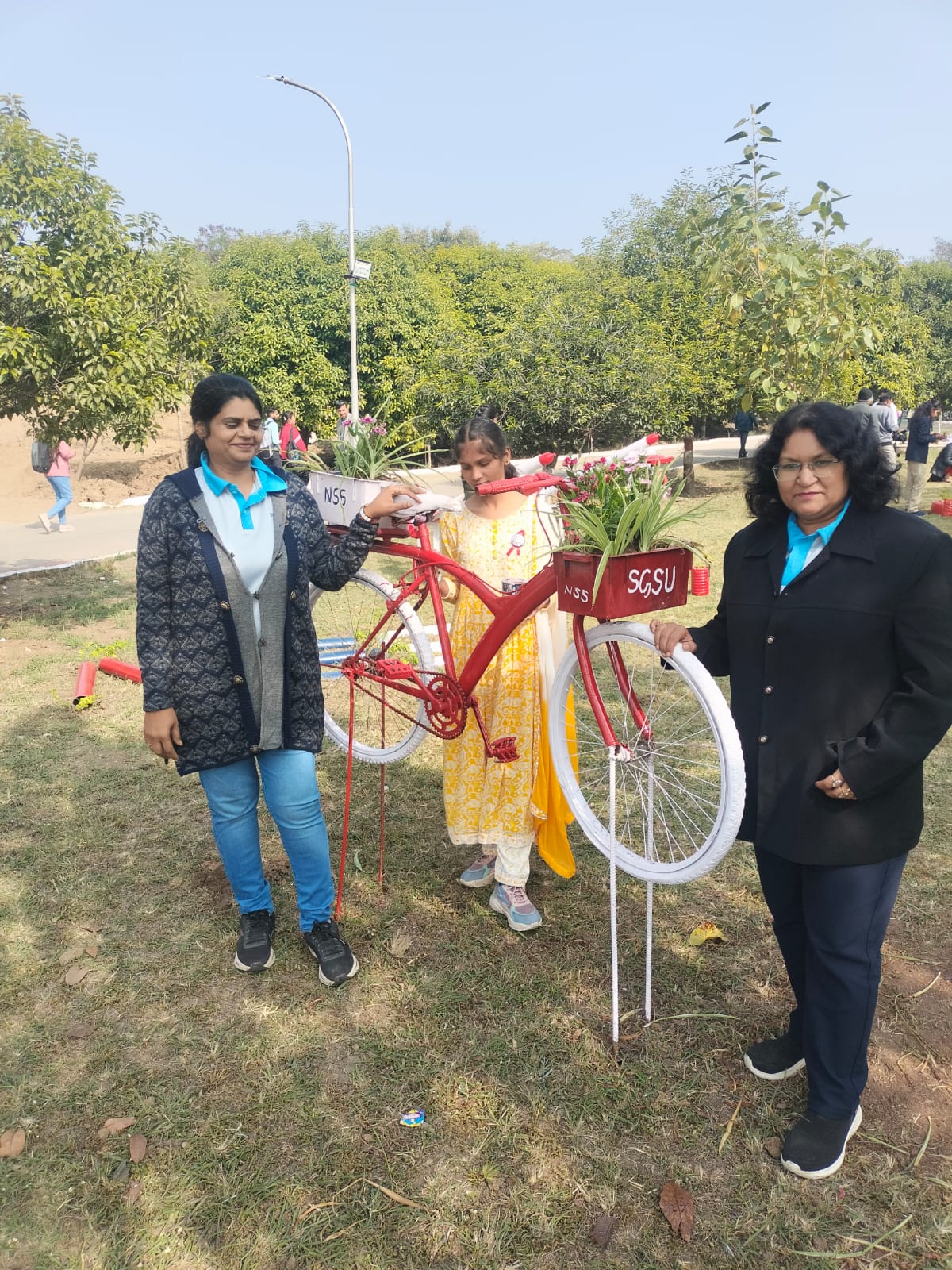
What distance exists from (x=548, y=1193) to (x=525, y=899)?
1161mm

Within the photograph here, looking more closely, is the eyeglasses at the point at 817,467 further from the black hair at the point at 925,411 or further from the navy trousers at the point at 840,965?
the black hair at the point at 925,411

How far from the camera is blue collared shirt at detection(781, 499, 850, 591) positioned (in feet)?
6.58

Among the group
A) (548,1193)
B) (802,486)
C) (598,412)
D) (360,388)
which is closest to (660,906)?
(548,1193)

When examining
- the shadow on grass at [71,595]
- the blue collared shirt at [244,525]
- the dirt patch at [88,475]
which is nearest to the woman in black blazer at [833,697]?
the blue collared shirt at [244,525]

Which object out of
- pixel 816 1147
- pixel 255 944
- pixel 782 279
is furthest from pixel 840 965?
pixel 782 279

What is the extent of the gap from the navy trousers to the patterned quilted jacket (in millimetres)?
1472

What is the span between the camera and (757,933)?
3.14 meters

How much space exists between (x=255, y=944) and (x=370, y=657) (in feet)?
3.57

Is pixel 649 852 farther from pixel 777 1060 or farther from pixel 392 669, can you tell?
pixel 392 669

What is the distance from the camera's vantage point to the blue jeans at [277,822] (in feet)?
9.19

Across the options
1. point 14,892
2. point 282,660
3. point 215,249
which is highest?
point 215,249

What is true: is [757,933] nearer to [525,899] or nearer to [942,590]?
[525,899]

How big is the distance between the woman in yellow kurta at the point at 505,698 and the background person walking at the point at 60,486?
32.4 feet

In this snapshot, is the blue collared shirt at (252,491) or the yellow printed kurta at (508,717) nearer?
the blue collared shirt at (252,491)
